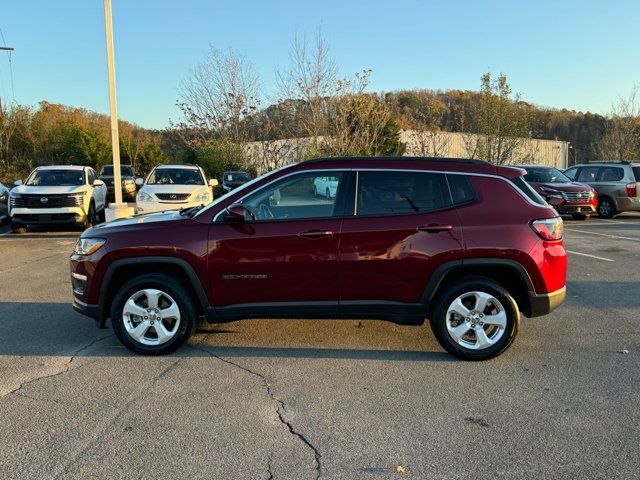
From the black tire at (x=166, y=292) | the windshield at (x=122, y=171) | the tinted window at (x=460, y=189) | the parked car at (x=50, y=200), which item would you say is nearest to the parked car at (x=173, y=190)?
the parked car at (x=50, y=200)

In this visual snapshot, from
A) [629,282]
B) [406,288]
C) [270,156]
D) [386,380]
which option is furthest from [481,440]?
[270,156]

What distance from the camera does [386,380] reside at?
13.9ft

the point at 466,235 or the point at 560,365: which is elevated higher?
the point at 466,235

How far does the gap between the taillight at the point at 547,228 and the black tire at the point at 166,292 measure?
317 cm

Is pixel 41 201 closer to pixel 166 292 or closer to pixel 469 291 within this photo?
pixel 166 292

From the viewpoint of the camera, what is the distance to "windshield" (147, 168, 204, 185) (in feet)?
46.8

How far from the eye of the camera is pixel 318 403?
384 centimetres

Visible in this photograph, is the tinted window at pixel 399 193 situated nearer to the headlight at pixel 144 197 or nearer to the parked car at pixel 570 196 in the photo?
the headlight at pixel 144 197

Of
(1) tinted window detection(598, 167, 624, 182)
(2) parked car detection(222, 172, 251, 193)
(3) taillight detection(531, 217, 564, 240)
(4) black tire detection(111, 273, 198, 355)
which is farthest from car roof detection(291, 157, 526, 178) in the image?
(2) parked car detection(222, 172, 251, 193)

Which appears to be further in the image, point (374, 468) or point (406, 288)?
point (406, 288)

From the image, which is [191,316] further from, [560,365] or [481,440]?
[560,365]

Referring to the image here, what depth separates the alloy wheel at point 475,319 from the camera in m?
4.58

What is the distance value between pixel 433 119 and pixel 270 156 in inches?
386

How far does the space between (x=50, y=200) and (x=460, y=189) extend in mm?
11823
